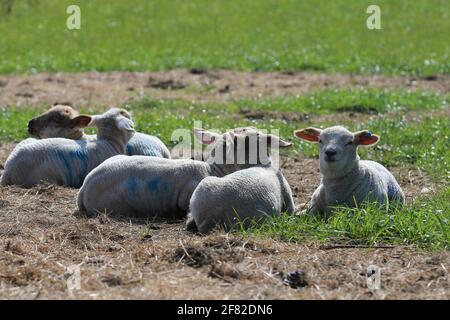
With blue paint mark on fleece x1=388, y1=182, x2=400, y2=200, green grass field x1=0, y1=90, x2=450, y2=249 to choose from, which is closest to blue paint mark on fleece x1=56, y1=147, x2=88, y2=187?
green grass field x1=0, y1=90, x2=450, y2=249

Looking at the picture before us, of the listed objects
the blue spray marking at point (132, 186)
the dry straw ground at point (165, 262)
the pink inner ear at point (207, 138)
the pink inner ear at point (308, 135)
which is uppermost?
the pink inner ear at point (308, 135)

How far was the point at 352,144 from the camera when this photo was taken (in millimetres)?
8484

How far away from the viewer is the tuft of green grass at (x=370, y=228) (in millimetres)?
7426

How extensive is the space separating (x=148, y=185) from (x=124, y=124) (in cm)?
164

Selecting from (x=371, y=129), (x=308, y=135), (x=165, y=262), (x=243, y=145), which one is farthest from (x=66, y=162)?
(x=371, y=129)

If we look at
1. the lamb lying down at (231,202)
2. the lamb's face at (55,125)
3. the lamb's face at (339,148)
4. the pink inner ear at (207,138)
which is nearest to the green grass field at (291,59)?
the lamb lying down at (231,202)

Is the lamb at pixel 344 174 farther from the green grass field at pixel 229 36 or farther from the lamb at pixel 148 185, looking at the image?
the green grass field at pixel 229 36

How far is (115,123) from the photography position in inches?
406

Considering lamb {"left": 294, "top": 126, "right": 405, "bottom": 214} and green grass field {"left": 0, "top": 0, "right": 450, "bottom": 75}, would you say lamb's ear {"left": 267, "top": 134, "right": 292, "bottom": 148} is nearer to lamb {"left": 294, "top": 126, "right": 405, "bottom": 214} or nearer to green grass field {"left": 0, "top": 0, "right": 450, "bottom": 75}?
lamb {"left": 294, "top": 126, "right": 405, "bottom": 214}

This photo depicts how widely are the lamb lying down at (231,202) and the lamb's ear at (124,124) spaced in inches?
87.6

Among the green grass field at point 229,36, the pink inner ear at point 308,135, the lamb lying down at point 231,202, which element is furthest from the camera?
the green grass field at point 229,36
